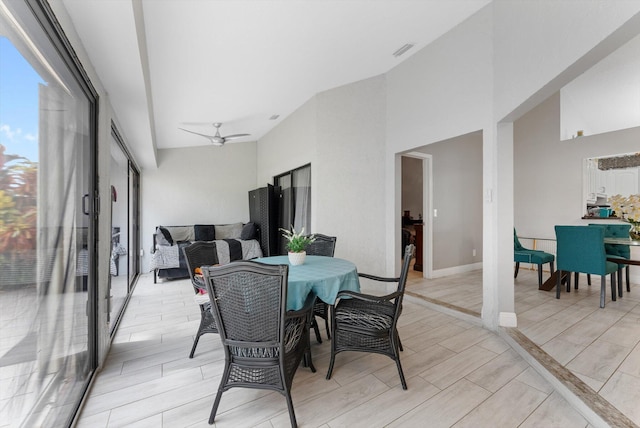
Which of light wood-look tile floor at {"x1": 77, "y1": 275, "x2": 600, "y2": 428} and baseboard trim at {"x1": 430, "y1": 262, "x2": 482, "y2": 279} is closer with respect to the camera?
light wood-look tile floor at {"x1": 77, "y1": 275, "x2": 600, "y2": 428}

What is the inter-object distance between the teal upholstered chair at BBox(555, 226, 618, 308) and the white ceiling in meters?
2.79

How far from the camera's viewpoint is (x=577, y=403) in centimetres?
169

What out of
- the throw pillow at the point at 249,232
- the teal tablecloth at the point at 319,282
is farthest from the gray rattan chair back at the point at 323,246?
the throw pillow at the point at 249,232

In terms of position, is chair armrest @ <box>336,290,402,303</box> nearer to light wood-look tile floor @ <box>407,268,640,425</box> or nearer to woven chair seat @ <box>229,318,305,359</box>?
woven chair seat @ <box>229,318,305,359</box>

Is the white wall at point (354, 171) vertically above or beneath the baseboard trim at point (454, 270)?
above

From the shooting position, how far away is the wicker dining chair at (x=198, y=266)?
2.24m

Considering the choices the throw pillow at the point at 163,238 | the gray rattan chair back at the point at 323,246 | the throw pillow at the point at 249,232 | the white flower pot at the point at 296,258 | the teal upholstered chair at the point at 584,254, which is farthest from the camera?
the throw pillow at the point at 249,232

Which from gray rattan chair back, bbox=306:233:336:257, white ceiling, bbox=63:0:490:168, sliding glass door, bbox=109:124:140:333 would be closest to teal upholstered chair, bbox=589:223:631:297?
gray rattan chair back, bbox=306:233:336:257

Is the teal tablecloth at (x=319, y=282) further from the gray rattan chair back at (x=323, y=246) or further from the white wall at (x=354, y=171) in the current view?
the white wall at (x=354, y=171)

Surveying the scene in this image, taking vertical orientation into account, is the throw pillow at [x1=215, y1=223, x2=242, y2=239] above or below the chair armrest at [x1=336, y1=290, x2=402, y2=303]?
above

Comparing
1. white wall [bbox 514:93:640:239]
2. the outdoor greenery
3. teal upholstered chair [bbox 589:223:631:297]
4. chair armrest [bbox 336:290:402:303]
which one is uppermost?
white wall [bbox 514:93:640:239]

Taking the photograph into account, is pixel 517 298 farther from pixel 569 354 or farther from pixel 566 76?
pixel 566 76

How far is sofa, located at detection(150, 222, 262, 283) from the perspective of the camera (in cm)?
494

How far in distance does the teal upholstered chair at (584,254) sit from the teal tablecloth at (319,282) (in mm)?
3005
